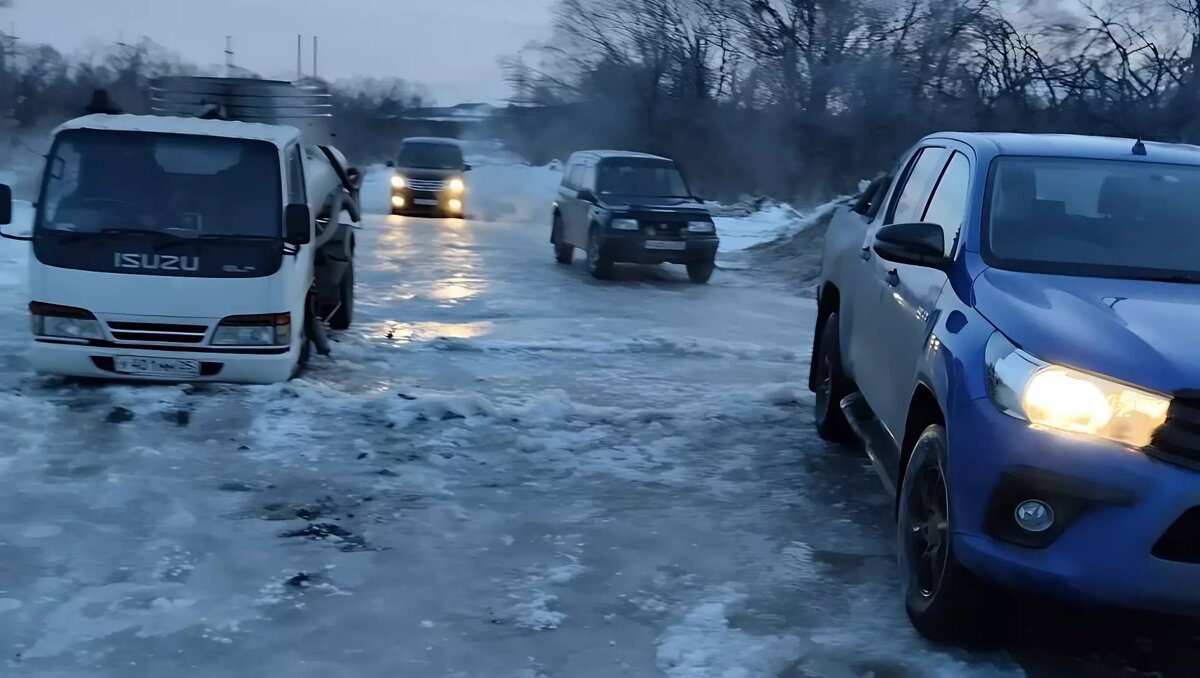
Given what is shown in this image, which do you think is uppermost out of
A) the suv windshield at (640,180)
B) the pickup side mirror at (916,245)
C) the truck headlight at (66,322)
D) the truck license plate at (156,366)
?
the pickup side mirror at (916,245)

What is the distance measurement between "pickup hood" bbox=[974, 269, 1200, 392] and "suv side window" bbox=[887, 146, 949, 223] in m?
1.40

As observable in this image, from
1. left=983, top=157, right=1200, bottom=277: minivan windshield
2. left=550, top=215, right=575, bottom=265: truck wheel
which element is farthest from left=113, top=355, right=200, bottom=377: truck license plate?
left=550, top=215, right=575, bottom=265: truck wheel

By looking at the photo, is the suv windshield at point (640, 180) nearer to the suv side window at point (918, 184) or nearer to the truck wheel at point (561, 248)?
the truck wheel at point (561, 248)

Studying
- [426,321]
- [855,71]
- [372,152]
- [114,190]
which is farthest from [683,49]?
[114,190]

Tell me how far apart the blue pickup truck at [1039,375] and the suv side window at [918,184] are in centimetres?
3

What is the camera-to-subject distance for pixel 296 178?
9141 millimetres

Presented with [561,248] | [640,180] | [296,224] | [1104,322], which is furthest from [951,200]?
[561,248]

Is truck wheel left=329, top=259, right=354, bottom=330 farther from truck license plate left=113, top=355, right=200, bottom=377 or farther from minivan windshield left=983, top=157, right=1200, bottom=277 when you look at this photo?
minivan windshield left=983, top=157, right=1200, bottom=277

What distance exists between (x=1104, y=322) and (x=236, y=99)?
8502mm

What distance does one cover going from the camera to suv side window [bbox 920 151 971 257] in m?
5.06

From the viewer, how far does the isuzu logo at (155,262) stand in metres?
7.96

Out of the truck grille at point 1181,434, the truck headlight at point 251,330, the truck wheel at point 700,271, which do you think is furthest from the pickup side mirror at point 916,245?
the truck wheel at point 700,271

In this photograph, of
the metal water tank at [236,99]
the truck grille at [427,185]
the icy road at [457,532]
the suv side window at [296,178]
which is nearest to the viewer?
the icy road at [457,532]

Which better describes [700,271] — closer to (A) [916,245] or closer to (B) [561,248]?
(B) [561,248]
